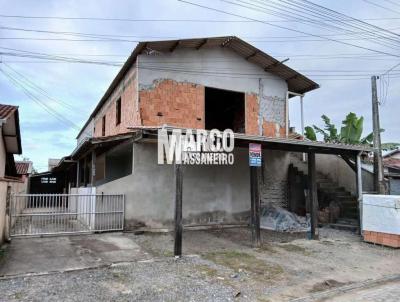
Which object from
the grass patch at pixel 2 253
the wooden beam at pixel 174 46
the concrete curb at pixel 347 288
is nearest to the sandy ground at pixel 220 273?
the concrete curb at pixel 347 288

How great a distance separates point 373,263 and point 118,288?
614cm

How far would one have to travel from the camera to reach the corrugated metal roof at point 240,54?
476 inches

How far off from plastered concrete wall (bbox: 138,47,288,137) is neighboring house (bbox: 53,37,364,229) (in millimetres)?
39

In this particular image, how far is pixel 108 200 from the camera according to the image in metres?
10.8

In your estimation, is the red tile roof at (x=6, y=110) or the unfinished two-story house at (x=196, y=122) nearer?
the red tile roof at (x=6, y=110)

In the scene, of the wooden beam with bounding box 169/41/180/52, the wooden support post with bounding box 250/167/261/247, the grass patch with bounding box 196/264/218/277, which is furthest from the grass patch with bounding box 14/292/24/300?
the wooden beam with bounding box 169/41/180/52

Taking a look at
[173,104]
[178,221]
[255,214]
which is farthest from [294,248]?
[173,104]

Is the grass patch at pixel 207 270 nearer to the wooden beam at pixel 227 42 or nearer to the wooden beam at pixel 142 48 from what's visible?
the wooden beam at pixel 142 48

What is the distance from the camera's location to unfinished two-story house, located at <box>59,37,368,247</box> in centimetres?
1123

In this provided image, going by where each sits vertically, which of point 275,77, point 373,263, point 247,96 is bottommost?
point 373,263

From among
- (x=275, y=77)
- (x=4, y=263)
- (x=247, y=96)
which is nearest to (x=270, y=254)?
(x=4, y=263)

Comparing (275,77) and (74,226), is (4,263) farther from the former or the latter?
(275,77)

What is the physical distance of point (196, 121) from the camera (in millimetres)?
12898

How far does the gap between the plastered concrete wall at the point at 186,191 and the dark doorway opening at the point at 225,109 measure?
204 cm
